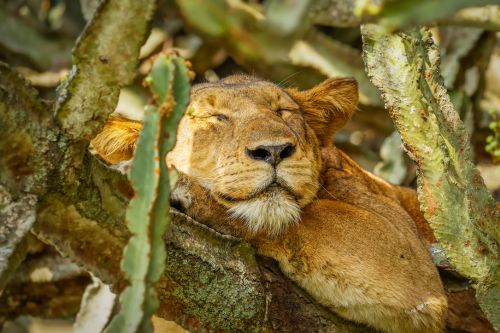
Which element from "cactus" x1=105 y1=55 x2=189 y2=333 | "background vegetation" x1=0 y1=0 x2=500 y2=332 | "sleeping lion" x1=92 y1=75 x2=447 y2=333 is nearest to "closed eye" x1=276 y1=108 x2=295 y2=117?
"sleeping lion" x1=92 y1=75 x2=447 y2=333

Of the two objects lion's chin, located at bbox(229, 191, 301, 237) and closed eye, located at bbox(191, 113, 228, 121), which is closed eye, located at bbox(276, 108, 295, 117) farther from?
lion's chin, located at bbox(229, 191, 301, 237)

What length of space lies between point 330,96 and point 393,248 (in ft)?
3.86

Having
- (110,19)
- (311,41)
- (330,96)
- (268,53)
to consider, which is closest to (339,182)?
(330,96)

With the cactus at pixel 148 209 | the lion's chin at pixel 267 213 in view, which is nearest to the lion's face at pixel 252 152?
the lion's chin at pixel 267 213

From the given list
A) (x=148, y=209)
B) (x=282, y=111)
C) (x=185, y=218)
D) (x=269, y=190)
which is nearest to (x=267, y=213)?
(x=269, y=190)

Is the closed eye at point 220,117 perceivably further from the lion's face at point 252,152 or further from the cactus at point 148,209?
the cactus at point 148,209

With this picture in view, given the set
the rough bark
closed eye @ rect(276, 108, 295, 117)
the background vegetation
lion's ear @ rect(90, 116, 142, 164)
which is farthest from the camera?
closed eye @ rect(276, 108, 295, 117)

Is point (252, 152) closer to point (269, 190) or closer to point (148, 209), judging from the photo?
point (269, 190)

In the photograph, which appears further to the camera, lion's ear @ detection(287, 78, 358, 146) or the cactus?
lion's ear @ detection(287, 78, 358, 146)

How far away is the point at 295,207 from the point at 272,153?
29 centimetres

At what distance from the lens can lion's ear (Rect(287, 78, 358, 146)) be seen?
518 centimetres

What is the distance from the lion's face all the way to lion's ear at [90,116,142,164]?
24 centimetres

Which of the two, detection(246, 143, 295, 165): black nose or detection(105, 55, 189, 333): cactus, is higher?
detection(105, 55, 189, 333): cactus

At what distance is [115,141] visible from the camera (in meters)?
4.63
